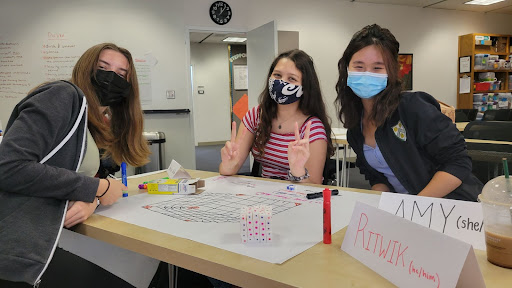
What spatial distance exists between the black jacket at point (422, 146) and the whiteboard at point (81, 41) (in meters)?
3.94

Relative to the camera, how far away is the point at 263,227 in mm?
857

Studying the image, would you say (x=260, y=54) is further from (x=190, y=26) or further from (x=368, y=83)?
(x=368, y=83)

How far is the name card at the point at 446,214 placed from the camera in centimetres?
79

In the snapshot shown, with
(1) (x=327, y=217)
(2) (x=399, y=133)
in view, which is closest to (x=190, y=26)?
(2) (x=399, y=133)

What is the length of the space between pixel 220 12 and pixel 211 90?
147 inches

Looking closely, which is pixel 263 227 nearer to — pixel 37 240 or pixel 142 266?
pixel 37 240

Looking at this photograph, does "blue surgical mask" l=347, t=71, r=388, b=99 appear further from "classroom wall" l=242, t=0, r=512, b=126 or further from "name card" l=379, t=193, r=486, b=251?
"classroom wall" l=242, t=0, r=512, b=126

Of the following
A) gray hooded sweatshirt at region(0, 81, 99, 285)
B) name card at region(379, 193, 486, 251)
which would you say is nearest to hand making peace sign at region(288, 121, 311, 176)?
name card at region(379, 193, 486, 251)

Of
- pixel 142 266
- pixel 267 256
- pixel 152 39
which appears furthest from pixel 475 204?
pixel 152 39

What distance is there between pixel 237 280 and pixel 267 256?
0.29ft

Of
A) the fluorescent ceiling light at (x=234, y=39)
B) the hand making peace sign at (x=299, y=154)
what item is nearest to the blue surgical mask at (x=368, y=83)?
the hand making peace sign at (x=299, y=154)

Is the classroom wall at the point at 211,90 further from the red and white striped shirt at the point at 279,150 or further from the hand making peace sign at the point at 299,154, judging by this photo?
the hand making peace sign at the point at 299,154

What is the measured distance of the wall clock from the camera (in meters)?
5.14

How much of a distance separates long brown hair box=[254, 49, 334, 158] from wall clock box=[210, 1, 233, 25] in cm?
347
